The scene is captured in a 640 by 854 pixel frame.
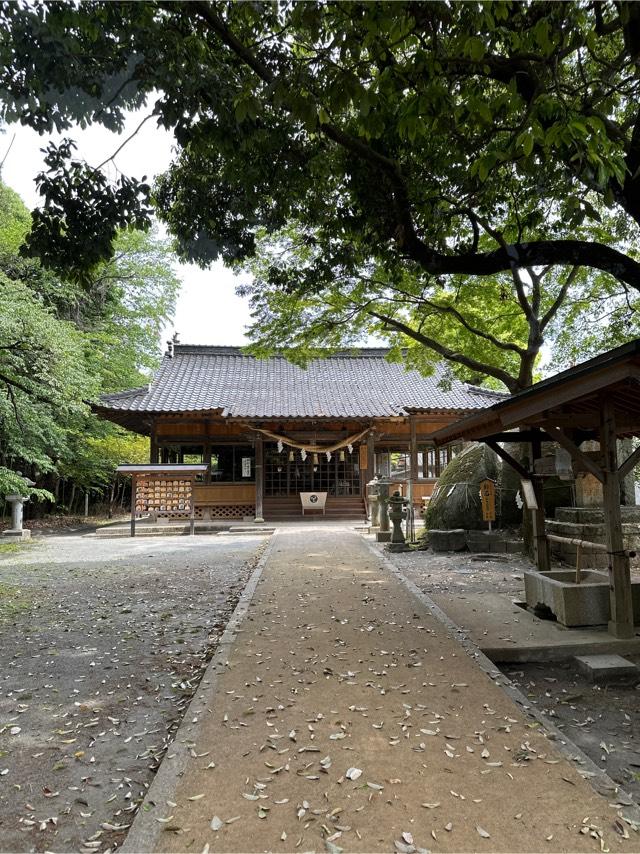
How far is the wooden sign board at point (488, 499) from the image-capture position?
10139 mm

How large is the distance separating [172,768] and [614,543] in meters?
4.29

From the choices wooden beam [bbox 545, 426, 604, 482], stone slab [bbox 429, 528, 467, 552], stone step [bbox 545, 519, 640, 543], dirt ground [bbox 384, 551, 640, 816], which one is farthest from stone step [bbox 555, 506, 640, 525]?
dirt ground [bbox 384, 551, 640, 816]

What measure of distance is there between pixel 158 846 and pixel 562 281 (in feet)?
35.4

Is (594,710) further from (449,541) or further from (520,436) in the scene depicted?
(449,541)

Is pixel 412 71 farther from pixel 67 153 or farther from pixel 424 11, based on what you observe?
pixel 67 153

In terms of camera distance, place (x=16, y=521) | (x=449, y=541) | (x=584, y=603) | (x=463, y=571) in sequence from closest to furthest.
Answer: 1. (x=584, y=603)
2. (x=463, y=571)
3. (x=449, y=541)
4. (x=16, y=521)

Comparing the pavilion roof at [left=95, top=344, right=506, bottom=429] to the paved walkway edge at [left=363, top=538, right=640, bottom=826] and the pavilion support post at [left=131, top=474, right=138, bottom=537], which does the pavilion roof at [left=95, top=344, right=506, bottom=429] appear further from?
the paved walkway edge at [left=363, top=538, right=640, bottom=826]

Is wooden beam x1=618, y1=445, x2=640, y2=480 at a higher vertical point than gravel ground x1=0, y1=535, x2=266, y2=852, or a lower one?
higher

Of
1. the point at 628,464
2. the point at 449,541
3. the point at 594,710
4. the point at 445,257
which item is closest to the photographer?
the point at 594,710

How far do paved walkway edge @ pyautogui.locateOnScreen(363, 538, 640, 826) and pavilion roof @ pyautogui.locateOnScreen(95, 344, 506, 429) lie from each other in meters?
10.9

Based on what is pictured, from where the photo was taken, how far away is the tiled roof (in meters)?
17.5

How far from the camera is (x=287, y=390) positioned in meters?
20.2

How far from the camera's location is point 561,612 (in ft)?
17.3

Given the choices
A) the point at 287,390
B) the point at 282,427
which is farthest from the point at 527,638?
the point at 287,390
